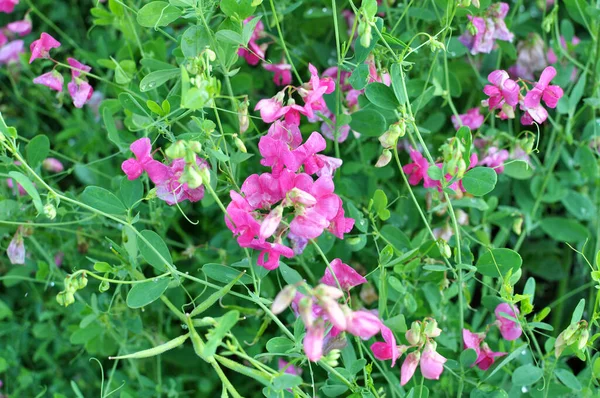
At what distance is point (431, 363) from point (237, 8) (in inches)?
22.2

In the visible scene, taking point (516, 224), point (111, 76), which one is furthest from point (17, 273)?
point (516, 224)

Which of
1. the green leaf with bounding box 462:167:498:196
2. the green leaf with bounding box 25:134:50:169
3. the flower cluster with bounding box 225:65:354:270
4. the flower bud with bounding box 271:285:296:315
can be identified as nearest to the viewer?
the flower bud with bounding box 271:285:296:315

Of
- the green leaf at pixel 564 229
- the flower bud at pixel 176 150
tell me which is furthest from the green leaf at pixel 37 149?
the green leaf at pixel 564 229

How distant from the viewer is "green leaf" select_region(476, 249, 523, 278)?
3.54ft

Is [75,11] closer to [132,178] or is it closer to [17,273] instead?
[17,273]

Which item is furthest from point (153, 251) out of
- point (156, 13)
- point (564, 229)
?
point (564, 229)

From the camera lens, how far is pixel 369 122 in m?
1.19

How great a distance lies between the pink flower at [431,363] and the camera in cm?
97

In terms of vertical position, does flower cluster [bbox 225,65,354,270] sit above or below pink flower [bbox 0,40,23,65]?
above

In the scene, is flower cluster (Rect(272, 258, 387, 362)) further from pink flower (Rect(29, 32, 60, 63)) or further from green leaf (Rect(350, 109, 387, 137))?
pink flower (Rect(29, 32, 60, 63))

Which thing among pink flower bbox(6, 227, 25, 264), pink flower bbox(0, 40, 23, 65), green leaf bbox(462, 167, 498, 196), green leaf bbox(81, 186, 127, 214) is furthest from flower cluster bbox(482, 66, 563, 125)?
pink flower bbox(0, 40, 23, 65)

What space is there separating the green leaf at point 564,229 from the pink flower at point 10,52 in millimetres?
1273

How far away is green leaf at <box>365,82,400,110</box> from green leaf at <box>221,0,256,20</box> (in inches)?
8.1

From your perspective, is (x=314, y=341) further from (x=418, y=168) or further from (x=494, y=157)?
(x=494, y=157)
